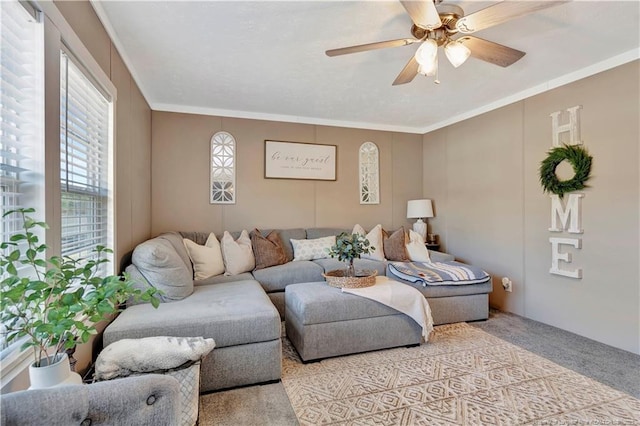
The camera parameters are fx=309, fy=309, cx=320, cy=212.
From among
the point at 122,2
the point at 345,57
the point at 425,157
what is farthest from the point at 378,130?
the point at 122,2

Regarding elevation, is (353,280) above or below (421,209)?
below

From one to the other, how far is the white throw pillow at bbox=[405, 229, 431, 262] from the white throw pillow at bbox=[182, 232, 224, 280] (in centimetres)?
238

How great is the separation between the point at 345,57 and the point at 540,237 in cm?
268

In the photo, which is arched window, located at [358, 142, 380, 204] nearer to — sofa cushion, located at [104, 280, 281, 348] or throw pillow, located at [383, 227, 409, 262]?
throw pillow, located at [383, 227, 409, 262]

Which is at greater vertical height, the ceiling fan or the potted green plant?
the ceiling fan

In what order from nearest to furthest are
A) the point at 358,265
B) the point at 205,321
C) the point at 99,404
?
the point at 99,404 < the point at 205,321 < the point at 358,265

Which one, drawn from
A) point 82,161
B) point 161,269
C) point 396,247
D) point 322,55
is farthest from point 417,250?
point 82,161

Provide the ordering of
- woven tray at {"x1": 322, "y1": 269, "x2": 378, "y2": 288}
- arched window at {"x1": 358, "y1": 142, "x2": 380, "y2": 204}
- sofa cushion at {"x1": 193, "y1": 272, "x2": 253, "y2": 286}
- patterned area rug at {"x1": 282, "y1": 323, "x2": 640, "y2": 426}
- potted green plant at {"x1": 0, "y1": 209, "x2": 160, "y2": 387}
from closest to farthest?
potted green plant at {"x1": 0, "y1": 209, "x2": 160, "y2": 387}, patterned area rug at {"x1": 282, "y1": 323, "x2": 640, "y2": 426}, woven tray at {"x1": 322, "y1": 269, "x2": 378, "y2": 288}, sofa cushion at {"x1": 193, "y1": 272, "x2": 253, "y2": 286}, arched window at {"x1": 358, "y1": 142, "x2": 380, "y2": 204}

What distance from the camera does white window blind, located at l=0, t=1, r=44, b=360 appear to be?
1.17m

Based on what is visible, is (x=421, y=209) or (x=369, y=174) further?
(x=369, y=174)

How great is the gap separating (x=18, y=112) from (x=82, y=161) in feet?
2.09

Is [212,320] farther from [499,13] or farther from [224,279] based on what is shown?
[499,13]

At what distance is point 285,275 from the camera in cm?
340

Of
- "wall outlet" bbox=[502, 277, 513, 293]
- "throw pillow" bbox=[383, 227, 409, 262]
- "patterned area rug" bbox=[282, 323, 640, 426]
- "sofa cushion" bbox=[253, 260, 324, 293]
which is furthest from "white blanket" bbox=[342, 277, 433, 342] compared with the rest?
"wall outlet" bbox=[502, 277, 513, 293]
